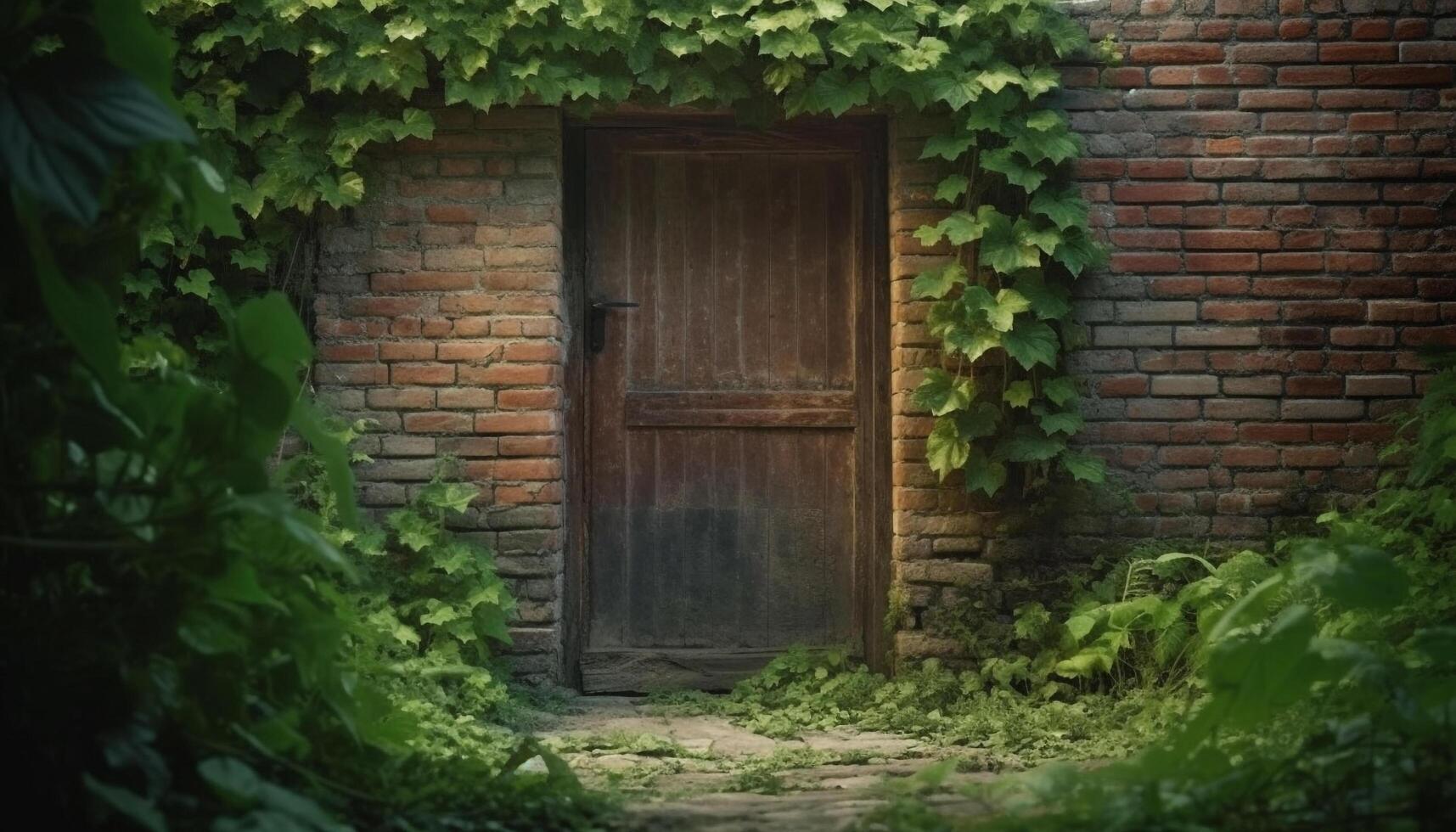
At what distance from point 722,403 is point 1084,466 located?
125cm

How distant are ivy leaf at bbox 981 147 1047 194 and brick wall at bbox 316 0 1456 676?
290 millimetres

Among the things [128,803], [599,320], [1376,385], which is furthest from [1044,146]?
[128,803]

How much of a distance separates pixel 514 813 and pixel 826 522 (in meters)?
2.53

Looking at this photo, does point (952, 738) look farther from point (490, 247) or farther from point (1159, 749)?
point (490, 247)

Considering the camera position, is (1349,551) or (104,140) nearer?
(104,140)

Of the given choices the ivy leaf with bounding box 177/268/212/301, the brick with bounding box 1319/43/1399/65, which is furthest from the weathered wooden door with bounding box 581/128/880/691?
the brick with bounding box 1319/43/1399/65

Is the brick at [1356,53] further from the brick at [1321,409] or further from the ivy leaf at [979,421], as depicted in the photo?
the ivy leaf at [979,421]

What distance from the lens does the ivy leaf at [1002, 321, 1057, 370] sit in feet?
13.4

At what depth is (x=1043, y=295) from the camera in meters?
4.19

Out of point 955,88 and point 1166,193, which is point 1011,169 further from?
point 1166,193

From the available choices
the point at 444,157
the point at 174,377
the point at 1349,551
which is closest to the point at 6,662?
the point at 174,377

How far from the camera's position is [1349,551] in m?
2.10

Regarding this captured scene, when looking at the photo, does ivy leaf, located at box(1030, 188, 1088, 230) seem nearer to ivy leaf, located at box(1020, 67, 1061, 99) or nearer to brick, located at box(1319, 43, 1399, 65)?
ivy leaf, located at box(1020, 67, 1061, 99)

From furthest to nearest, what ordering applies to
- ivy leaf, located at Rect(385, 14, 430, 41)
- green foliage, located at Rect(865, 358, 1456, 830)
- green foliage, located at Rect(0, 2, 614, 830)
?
1. ivy leaf, located at Rect(385, 14, 430, 41)
2. green foliage, located at Rect(865, 358, 1456, 830)
3. green foliage, located at Rect(0, 2, 614, 830)
